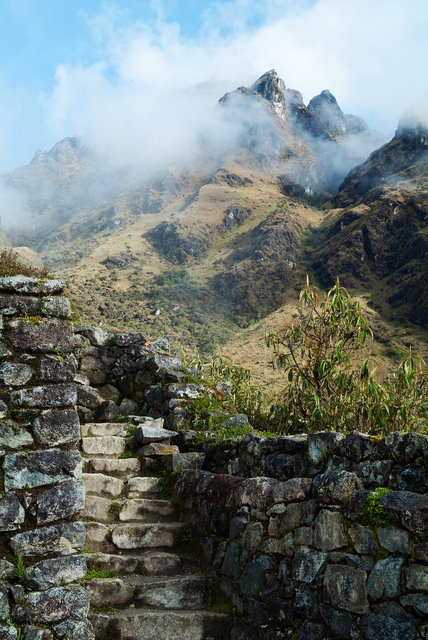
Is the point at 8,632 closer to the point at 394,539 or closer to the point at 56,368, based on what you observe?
the point at 56,368

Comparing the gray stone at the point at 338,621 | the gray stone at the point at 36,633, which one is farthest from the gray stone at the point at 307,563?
the gray stone at the point at 36,633

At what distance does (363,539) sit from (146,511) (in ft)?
10.3

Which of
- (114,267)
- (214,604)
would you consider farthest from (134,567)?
(114,267)

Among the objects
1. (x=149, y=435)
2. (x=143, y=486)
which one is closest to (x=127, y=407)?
(x=149, y=435)

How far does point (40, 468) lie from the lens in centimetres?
403

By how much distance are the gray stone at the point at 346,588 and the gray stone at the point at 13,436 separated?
98.4 inches

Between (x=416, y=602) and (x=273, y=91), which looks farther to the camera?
(x=273, y=91)

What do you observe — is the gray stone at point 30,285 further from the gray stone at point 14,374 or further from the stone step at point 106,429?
the stone step at point 106,429

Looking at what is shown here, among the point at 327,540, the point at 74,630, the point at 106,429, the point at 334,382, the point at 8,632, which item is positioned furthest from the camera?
the point at 334,382

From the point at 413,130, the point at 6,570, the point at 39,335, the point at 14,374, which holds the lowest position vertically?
the point at 6,570

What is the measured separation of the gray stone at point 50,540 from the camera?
3.82 metres

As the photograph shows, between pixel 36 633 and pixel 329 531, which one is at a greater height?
pixel 329 531

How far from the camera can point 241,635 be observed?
13.9 feet

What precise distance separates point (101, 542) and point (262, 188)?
465 feet
